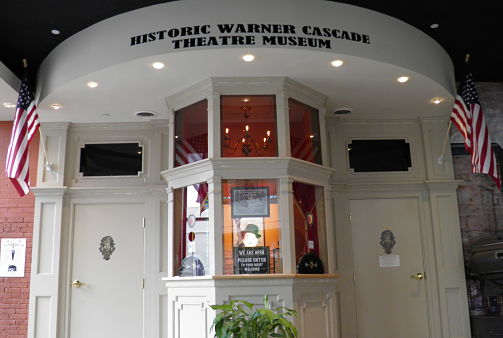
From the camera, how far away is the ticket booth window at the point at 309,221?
606 cm

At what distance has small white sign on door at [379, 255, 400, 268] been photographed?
7336mm

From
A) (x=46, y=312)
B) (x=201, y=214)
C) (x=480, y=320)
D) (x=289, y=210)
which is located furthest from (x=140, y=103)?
(x=480, y=320)

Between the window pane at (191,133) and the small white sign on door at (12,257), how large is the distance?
2693 mm

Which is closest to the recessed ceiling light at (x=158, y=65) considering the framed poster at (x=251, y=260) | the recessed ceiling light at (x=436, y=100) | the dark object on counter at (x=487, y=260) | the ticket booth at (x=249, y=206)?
the ticket booth at (x=249, y=206)

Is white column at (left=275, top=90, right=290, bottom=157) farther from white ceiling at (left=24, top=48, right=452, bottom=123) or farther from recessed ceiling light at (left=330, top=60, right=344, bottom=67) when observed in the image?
recessed ceiling light at (left=330, top=60, right=344, bottom=67)

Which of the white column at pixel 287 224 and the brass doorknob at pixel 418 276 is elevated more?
the white column at pixel 287 224

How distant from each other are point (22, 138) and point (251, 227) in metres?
2.92

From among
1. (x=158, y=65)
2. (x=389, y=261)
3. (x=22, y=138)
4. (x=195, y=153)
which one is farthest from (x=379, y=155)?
(x=22, y=138)

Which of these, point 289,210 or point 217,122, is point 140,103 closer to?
point 217,122

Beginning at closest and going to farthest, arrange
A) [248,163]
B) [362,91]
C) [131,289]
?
1. [248,163]
2. [362,91]
3. [131,289]

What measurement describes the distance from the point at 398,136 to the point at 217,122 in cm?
302

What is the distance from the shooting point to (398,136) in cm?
773

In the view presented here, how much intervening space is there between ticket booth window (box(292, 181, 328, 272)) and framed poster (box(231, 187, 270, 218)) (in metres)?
0.37

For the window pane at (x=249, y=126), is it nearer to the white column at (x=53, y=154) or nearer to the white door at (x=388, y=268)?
the white door at (x=388, y=268)
